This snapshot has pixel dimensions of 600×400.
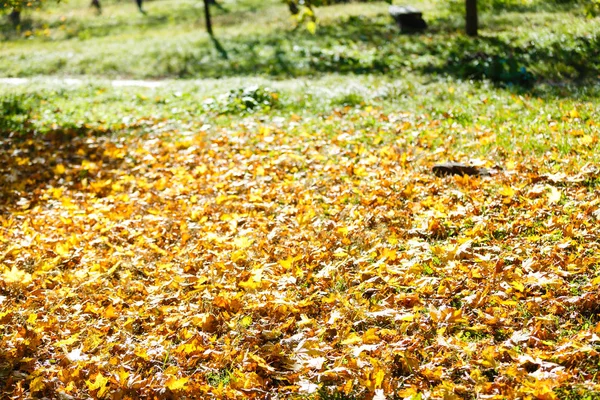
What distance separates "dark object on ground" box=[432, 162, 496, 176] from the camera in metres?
6.42

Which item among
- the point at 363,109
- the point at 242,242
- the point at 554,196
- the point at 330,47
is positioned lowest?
the point at 242,242

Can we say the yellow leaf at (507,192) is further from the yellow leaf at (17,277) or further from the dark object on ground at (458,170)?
the yellow leaf at (17,277)

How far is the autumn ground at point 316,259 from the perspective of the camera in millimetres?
3740

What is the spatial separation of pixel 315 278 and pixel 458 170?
8.86 ft

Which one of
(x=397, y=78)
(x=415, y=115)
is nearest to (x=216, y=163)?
(x=415, y=115)

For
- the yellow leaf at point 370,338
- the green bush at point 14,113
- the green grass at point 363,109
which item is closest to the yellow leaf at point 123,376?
the yellow leaf at point 370,338

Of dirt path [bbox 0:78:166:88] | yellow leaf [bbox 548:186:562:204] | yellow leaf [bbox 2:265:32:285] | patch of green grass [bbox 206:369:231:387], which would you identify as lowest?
patch of green grass [bbox 206:369:231:387]

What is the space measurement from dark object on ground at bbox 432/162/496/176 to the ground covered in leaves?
0.14 m

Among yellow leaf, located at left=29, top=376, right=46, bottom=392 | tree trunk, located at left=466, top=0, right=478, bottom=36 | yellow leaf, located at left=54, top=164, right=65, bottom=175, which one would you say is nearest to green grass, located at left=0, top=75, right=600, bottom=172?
yellow leaf, located at left=54, top=164, right=65, bottom=175

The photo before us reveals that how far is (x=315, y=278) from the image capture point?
486 cm

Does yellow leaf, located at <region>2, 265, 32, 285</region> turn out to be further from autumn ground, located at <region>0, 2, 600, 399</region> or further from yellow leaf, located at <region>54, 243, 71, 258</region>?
yellow leaf, located at <region>54, 243, 71, 258</region>

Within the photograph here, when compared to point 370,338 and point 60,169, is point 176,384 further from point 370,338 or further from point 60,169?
point 60,169

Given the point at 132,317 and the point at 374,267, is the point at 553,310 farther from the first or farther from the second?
the point at 132,317

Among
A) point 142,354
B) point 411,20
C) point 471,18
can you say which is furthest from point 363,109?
point 411,20
